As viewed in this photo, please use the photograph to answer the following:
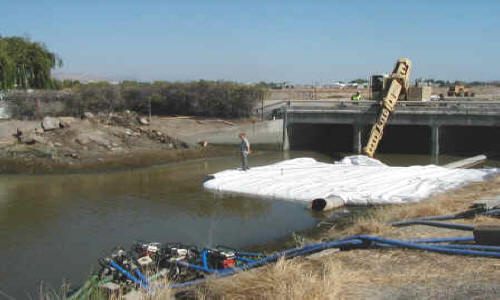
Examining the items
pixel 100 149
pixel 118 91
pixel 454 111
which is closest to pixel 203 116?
pixel 118 91

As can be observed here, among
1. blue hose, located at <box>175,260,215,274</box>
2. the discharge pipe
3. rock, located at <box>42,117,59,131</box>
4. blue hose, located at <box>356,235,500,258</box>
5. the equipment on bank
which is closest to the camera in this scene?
blue hose, located at <box>356,235,500,258</box>

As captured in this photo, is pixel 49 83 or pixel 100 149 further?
pixel 49 83

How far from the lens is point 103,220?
1570cm

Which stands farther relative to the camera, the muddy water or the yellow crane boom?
the yellow crane boom

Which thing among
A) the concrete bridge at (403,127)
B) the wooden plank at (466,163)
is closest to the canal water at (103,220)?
the wooden plank at (466,163)

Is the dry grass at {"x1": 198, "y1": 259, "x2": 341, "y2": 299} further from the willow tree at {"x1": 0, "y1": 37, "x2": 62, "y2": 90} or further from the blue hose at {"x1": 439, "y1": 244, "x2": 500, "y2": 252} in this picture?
the willow tree at {"x1": 0, "y1": 37, "x2": 62, "y2": 90}

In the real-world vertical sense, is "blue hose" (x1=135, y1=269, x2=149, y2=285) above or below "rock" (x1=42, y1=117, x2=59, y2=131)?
below

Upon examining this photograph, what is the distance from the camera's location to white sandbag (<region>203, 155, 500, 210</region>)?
16.4 metres

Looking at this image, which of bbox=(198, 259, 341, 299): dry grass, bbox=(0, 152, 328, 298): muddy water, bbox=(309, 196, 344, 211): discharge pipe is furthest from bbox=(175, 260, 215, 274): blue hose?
bbox=(309, 196, 344, 211): discharge pipe

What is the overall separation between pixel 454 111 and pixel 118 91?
75.9 ft

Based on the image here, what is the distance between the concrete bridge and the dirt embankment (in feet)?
20.8

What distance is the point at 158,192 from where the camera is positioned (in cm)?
2002

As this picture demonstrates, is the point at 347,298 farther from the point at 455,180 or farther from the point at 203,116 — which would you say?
the point at 203,116

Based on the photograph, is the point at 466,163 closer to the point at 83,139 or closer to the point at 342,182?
the point at 342,182
